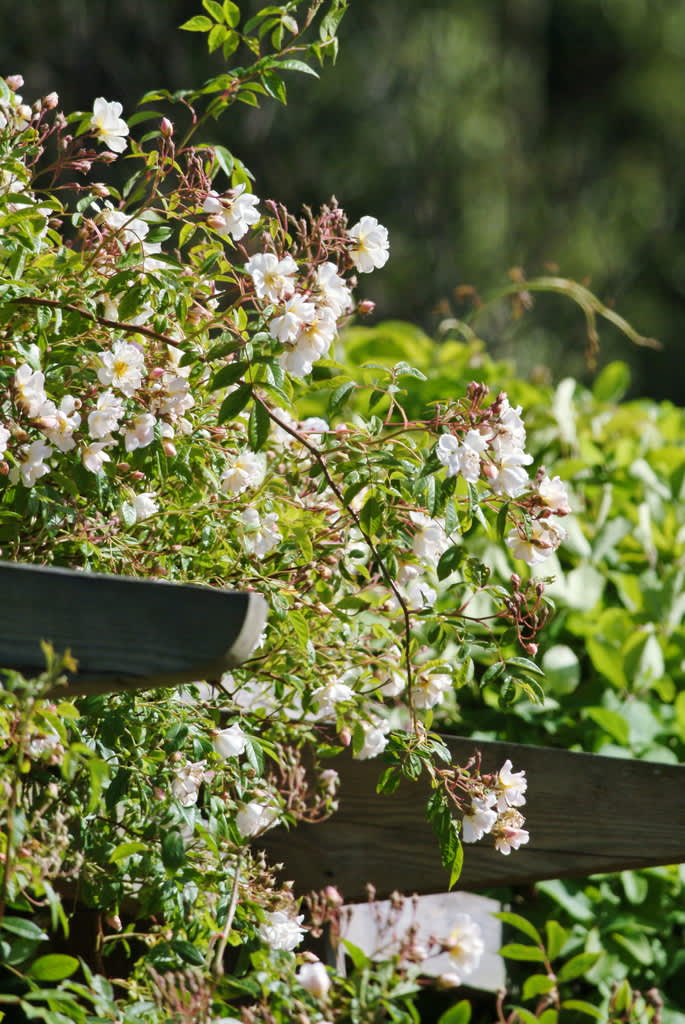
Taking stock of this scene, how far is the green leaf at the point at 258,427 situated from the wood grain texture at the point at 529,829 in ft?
1.98

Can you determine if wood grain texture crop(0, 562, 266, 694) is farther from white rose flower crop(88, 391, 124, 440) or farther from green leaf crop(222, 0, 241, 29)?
green leaf crop(222, 0, 241, 29)

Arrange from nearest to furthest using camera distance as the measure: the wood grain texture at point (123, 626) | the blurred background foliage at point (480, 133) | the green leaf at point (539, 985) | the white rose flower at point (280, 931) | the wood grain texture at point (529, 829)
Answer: the wood grain texture at point (123, 626) → the white rose flower at point (280, 931) → the green leaf at point (539, 985) → the wood grain texture at point (529, 829) → the blurred background foliage at point (480, 133)

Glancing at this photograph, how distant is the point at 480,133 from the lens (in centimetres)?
1005

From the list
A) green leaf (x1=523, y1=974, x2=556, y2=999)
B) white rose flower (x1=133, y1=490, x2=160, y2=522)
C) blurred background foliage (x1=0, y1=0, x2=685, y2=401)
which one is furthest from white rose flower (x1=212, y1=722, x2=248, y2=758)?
blurred background foliage (x1=0, y1=0, x2=685, y2=401)

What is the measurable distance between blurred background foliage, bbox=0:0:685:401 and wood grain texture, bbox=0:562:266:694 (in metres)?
8.23

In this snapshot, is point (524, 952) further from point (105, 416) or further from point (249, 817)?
point (105, 416)

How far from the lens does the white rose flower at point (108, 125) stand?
1.05 m

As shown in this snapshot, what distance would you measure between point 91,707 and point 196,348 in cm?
33

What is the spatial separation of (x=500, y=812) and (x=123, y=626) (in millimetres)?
477

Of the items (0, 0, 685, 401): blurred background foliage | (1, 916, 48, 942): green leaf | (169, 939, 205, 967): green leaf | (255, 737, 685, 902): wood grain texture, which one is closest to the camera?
(1, 916, 48, 942): green leaf

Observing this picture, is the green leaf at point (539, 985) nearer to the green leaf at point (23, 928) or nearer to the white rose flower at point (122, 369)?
the green leaf at point (23, 928)

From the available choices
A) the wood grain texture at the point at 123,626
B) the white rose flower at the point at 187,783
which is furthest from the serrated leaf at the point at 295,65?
the white rose flower at the point at 187,783

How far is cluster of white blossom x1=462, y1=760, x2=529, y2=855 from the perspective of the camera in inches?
39.9

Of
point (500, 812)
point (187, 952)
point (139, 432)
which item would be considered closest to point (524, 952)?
point (500, 812)
